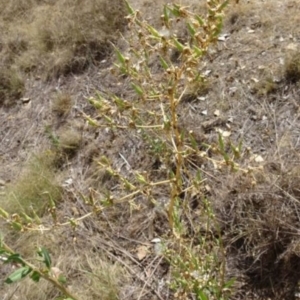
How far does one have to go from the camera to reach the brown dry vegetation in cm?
192

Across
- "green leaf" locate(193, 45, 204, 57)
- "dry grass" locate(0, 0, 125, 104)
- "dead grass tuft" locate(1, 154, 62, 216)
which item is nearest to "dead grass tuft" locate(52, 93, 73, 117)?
"dry grass" locate(0, 0, 125, 104)

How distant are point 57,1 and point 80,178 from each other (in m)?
1.80

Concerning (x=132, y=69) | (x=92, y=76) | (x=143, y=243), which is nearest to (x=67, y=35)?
(x=92, y=76)

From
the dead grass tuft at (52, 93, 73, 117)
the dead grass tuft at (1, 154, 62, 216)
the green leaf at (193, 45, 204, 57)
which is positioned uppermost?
the green leaf at (193, 45, 204, 57)

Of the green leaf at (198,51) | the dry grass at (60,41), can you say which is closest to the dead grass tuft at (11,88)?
the dry grass at (60,41)

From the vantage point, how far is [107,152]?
2.71 meters

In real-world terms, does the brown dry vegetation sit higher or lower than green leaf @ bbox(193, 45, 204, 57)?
lower

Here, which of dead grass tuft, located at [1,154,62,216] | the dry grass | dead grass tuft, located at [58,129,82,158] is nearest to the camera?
dead grass tuft, located at [1,154,62,216]

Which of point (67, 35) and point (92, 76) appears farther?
point (67, 35)

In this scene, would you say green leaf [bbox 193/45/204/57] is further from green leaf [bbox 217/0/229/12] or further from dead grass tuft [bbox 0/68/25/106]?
dead grass tuft [bbox 0/68/25/106]

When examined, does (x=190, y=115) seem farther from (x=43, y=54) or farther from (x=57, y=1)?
(x=57, y=1)

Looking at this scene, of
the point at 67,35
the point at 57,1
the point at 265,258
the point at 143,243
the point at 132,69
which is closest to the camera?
the point at 132,69

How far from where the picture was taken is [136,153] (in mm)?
2586

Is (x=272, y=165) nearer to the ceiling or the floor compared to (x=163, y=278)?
nearer to the ceiling
